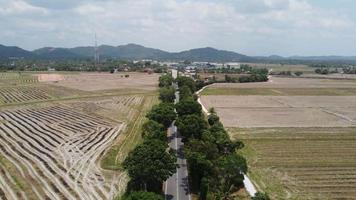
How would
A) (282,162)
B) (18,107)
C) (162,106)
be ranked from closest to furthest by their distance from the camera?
1. (282,162)
2. (162,106)
3. (18,107)

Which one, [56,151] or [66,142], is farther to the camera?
[66,142]

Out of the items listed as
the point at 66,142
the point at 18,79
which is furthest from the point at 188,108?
the point at 18,79

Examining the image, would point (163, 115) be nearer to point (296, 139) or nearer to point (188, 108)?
point (188, 108)

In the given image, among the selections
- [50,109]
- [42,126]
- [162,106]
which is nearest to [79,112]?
[50,109]

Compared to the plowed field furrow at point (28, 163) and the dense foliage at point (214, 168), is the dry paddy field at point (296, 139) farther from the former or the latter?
the plowed field furrow at point (28, 163)

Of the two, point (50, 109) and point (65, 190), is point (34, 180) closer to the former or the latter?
point (65, 190)
